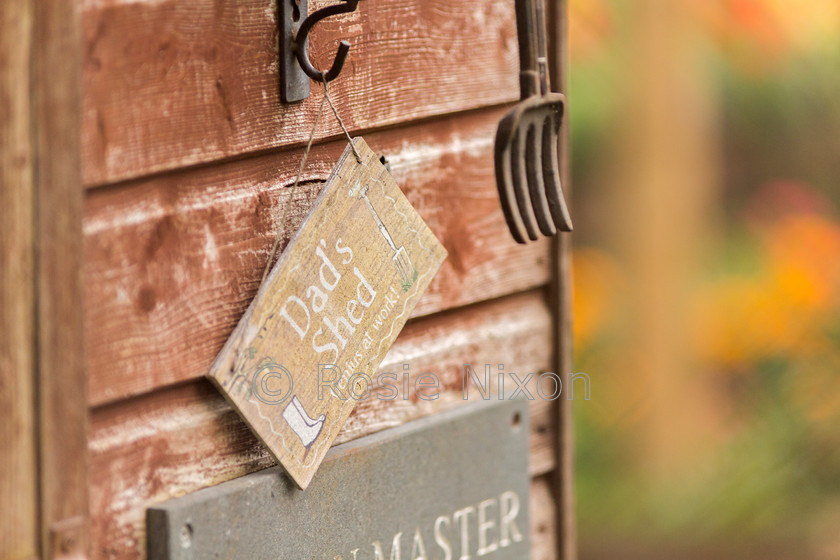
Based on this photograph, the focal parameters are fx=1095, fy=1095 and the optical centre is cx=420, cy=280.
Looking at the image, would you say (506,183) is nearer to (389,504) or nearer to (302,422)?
(302,422)

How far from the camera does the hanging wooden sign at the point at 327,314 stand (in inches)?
39.4

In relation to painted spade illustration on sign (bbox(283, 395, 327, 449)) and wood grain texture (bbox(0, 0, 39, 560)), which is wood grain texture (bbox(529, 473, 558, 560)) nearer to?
painted spade illustration on sign (bbox(283, 395, 327, 449))

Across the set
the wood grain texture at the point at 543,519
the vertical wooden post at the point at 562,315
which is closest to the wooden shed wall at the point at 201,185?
the vertical wooden post at the point at 562,315

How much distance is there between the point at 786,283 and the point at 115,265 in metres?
3.83

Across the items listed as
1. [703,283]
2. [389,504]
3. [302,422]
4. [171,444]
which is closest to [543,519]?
[389,504]

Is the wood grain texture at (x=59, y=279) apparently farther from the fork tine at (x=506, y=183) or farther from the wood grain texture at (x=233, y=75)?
the fork tine at (x=506, y=183)

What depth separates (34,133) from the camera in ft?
2.72

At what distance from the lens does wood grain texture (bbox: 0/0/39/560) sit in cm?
81

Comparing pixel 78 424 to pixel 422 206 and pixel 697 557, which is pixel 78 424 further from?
pixel 697 557

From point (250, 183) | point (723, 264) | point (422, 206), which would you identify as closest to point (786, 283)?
point (723, 264)

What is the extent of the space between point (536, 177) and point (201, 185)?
1.02 feet

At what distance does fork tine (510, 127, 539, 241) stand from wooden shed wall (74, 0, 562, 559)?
22cm

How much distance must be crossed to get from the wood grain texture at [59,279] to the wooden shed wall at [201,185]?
0.09ft

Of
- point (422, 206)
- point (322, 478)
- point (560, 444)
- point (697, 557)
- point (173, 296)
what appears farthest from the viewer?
point (697, 557)
